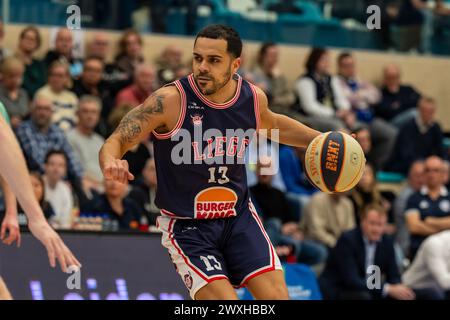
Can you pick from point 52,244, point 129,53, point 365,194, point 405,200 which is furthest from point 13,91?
point 52,244

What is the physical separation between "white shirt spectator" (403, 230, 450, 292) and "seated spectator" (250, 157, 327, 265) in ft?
3.49

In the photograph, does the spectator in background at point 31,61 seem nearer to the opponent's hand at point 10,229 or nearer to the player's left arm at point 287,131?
the player's left arm at point 287,131

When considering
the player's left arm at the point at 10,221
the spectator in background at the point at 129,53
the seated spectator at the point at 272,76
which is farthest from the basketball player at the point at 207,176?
the seated spectator at the point at 272,76

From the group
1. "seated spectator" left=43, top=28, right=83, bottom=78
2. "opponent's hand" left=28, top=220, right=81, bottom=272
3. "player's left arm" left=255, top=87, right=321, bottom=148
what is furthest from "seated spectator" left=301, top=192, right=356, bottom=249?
"opponent's hand" left=28, top=220, right=81, bottom=272

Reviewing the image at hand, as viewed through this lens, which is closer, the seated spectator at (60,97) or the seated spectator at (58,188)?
the seated spectator at (58,188)

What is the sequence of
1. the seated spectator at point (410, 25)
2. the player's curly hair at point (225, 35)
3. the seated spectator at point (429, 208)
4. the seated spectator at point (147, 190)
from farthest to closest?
the seated spectator at point (410, 25), the seated spectator at point (429, 208), the seated spectator at point (147, 190), the player's curly hair at point (225, 35)

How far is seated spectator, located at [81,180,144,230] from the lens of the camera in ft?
37.5

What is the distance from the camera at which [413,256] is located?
1348 centimetres

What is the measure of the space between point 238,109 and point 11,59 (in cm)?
595

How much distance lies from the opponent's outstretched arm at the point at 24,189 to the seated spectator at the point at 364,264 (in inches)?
254

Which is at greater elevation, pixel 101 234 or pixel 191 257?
pixel 191 257

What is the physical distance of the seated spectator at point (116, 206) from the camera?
1144cm

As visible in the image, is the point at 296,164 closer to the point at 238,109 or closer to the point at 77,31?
the point at 77,31
